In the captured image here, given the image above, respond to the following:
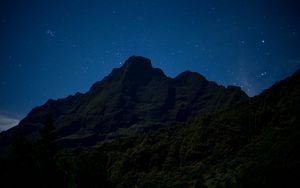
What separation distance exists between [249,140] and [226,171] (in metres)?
22.5

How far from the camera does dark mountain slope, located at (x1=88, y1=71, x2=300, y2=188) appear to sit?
90.9m

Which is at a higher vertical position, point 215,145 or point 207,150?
point 215,145

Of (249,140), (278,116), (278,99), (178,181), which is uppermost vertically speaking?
(278,99)

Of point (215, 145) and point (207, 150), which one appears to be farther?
point (207, 150)

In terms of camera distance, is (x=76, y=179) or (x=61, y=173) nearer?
(x=61, y=173)

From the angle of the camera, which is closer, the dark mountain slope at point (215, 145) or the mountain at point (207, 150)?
the mountain at point (207, 150)

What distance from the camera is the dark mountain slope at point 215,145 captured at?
90875 mm

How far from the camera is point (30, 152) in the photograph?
38.3 m

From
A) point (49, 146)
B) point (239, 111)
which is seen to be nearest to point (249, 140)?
point (239, 111)

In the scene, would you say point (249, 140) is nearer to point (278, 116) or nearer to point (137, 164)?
point (278, 116)

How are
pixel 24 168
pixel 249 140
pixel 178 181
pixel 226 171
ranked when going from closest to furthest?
pixel 24 168
pixel 226 171
pixel 178 181
pixel 249 140

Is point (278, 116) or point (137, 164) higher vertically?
point (278, 116)

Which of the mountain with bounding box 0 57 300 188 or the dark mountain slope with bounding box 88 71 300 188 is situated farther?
the dark mountain slope with bounding box 88 71 300 188

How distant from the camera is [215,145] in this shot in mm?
115812
